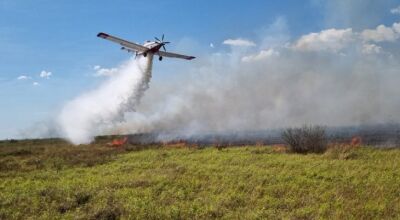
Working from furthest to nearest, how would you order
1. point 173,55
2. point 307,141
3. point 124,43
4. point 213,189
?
point 173,55 < point 124,43 < point 307,141 < point 213,189

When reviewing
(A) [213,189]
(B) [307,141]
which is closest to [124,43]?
(B) [307,141]

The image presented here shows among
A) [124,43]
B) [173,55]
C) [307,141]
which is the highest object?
[124,43]

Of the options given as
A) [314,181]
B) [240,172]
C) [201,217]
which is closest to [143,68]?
[240,172]

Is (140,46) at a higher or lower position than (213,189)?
higher

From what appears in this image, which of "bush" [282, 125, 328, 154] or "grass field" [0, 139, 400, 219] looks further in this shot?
"bush" [282, 125, 328, 154]

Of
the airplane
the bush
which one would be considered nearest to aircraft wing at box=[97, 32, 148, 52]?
the airplane

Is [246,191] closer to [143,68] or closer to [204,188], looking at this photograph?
[204,188]

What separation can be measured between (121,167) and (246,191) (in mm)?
12860

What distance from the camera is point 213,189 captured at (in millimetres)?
21922

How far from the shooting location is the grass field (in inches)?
697

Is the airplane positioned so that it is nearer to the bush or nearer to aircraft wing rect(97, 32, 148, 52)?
aircraft wing rect(97, 32, 148, 52)

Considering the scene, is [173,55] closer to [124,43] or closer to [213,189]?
[124,43]

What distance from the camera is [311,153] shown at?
37312 millimetres

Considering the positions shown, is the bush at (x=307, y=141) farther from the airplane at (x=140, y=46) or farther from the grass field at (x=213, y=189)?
the airplane at (x=140, y=46)
